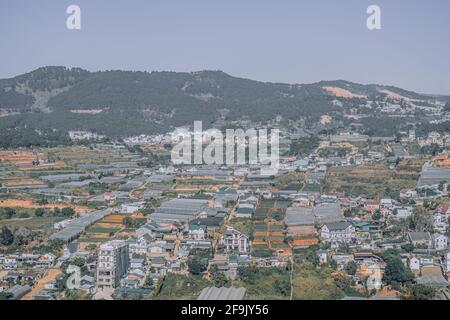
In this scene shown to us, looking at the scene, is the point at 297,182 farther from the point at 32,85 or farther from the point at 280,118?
the point at 32,85

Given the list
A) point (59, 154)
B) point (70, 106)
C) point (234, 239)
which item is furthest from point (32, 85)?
point (234, 239)

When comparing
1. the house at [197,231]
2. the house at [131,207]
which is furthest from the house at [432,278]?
the house at [131,207]

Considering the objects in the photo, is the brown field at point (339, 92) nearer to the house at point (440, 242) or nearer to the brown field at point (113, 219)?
the brown field at point (113, 219)

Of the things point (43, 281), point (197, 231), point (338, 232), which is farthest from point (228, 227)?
point (43, 281)

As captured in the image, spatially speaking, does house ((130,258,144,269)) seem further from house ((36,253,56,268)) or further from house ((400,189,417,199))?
house ((400,189,417,199))

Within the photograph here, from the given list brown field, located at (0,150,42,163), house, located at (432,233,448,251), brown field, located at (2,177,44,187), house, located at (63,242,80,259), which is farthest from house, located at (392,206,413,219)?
brown field, located at (0,150,42,163)

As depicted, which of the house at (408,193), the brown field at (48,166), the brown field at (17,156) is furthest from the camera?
the brown field at (17,156)

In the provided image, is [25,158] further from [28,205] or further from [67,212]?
[67,212]
